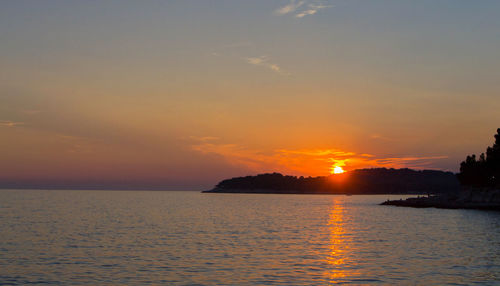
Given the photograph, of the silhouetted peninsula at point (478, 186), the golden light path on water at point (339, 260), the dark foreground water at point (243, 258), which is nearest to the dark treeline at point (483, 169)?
the silhouetted peninsula at point (478, 186)

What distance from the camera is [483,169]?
167875 mm

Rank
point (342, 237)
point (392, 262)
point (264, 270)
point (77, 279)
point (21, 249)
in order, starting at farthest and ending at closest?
point (342, 237) < point (21, 249) < point (392, 262) < point (264, 270) < point (77, 279)

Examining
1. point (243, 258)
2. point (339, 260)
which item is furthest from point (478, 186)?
point (243, 258)

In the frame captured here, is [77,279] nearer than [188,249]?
Yes

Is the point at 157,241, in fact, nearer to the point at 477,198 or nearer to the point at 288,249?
the point at 288,249

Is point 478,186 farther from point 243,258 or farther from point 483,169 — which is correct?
point 243,258

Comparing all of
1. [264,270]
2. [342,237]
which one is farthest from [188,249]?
[342,237]

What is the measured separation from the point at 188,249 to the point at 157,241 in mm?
8625

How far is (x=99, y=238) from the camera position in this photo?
57344 mm

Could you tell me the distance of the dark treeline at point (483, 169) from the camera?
6073 inches

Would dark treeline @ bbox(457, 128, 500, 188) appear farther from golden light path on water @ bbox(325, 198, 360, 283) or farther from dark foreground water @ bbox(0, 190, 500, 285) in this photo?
golden light path on water @ bbox(325, 198, 360, 283)

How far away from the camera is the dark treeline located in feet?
506

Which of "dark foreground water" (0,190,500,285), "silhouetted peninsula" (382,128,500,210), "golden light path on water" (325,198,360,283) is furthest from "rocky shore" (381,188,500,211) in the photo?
"golden light path on water" (325,198,360,283)

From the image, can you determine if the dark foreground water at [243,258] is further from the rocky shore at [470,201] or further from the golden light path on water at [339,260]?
the rocky shore at [470,201]
